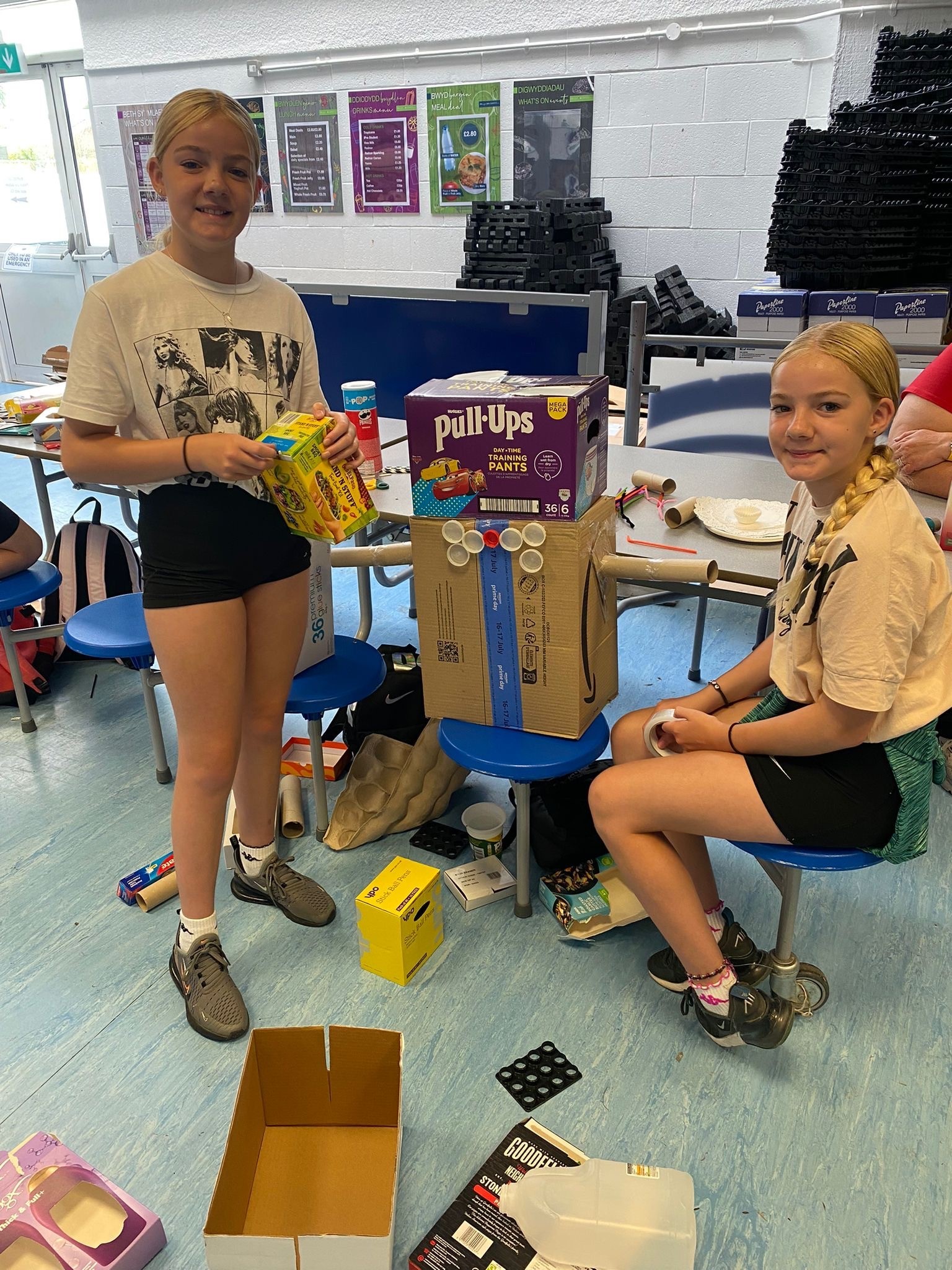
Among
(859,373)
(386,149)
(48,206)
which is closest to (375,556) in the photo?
(859,373)

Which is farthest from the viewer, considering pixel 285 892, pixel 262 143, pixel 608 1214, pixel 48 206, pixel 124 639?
pixel 48 206

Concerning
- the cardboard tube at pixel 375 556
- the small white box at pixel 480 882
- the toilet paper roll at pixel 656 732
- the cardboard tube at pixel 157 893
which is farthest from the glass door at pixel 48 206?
the toilet paper roll at pixel 656 732

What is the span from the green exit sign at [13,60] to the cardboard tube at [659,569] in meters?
7.22

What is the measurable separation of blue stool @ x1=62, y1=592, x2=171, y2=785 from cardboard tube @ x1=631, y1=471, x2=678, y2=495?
1231 mm

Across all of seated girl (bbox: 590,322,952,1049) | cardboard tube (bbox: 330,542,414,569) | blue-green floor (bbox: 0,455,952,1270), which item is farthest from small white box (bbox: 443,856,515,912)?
cardboard tube (bbox: 330,542,414,569)

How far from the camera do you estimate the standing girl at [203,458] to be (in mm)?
1433

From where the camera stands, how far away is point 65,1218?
4.46ft

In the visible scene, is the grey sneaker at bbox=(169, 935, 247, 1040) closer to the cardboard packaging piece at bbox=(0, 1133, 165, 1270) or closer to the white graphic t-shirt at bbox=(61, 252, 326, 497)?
the cardboard packaging piece at bbox=(0, 1133, 165, 1270)

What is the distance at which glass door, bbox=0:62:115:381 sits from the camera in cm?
659

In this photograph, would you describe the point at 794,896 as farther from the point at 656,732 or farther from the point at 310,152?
the point at 310,152

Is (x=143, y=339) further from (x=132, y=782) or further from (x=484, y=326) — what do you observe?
(x=484, y=326)

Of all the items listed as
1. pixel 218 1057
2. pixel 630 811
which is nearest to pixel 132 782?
pixel 218 1057

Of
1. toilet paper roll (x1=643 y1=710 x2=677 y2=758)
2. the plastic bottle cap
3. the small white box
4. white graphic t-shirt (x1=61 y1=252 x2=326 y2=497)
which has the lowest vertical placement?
the small white box

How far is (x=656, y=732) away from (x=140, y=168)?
6.00m
